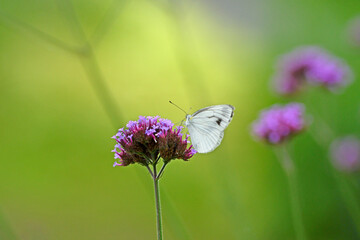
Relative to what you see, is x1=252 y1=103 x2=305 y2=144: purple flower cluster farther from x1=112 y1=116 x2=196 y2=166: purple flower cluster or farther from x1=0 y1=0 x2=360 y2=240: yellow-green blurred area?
x1=0 y1=0 x2=360 y2=240: yellow-green blurred area

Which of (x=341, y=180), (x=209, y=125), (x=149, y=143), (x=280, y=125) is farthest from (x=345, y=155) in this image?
(x=149, y=143)

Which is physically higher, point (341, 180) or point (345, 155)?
point (345, 155)

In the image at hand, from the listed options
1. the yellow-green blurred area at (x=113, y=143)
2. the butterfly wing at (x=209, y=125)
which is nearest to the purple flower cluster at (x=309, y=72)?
the yellow-green blurred area at (x=113, y=143)

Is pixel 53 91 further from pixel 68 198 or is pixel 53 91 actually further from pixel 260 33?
pixel 260 33

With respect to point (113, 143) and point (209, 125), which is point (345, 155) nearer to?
point (209, 125)

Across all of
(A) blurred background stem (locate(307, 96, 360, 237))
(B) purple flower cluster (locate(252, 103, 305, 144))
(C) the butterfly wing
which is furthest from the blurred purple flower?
(C) the butterfly wing

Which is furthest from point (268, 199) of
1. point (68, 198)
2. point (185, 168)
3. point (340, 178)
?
point (68, 198)
